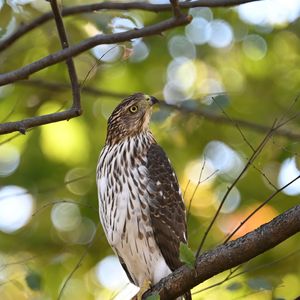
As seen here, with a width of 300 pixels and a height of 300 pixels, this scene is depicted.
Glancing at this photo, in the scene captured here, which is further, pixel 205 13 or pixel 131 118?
pixel 205 13

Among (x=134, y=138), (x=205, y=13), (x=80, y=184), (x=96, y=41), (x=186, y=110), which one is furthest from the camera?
(x=205, y=13)

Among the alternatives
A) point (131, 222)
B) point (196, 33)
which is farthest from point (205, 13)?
point (131, 222)

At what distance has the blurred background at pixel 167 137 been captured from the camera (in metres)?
7.17

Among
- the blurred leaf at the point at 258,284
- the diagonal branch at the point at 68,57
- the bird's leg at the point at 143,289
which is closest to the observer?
the diagonal branch at the point at 68,57

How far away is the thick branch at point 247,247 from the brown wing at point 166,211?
109 cm

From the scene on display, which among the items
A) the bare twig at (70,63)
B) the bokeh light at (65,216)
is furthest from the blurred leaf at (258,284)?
the bokeh light at (65,216)

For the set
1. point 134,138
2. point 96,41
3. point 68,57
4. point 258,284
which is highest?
point 134,138

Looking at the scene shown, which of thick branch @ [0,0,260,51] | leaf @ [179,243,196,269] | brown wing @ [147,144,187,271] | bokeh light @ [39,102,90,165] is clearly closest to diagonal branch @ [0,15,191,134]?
thick branch @ [0,0,260,51]

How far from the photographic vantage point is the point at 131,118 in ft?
19.7

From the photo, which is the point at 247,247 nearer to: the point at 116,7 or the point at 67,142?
the point at 116,7

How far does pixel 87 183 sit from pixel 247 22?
2352 mm

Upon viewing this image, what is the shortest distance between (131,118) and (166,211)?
34.4 inches

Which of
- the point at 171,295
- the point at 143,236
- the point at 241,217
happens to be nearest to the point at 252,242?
the point at 171,295

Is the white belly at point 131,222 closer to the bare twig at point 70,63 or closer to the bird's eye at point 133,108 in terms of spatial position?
the bird's eye at point 133,108
